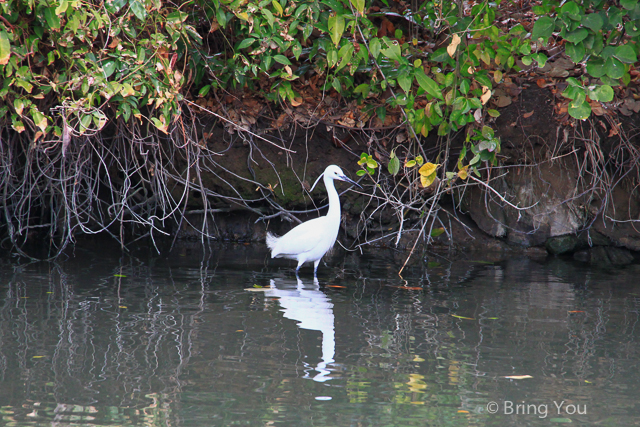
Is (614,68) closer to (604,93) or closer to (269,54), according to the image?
(604,93)

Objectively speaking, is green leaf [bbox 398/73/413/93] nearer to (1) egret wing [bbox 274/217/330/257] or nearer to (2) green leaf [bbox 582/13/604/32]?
(2) green leaf [bbox 582/13/604/32]

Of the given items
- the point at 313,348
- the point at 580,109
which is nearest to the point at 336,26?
the point at 580,109

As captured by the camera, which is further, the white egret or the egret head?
the egret head

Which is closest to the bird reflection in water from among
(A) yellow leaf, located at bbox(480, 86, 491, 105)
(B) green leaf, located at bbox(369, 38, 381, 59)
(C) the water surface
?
(C) the water surface

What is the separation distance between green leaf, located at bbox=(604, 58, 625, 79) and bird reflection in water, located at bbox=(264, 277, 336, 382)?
2.31 m

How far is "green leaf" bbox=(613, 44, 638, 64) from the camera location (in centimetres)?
364

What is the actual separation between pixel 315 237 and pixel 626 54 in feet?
9.48

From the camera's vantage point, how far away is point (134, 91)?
4547mm

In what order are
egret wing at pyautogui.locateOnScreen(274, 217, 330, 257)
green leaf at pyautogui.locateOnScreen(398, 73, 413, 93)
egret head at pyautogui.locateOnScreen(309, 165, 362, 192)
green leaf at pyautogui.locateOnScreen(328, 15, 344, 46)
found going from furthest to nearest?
1. egret head at pyautogui.locateOnScreen(309, 165, 362, 192)
2. egret wing at pyautogui.locateOnScreen(274, 217, 330, 257)
3. green leaf at pyautogui.locateOnScreen(398, 73, 413, 93)
4. green leaf at pyautogui.locateOnScreen(328, 15, 344, 46)

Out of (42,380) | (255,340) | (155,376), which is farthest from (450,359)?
(42,380)

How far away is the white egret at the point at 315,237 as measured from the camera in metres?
5.48

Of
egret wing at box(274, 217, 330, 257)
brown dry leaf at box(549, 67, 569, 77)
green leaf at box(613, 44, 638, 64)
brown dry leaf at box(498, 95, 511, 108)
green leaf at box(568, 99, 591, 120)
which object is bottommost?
egret wing at box(274, 217, 330, 257)

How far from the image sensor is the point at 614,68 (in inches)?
147

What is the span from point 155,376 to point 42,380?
0.49 metres
